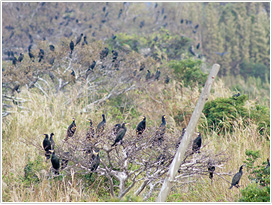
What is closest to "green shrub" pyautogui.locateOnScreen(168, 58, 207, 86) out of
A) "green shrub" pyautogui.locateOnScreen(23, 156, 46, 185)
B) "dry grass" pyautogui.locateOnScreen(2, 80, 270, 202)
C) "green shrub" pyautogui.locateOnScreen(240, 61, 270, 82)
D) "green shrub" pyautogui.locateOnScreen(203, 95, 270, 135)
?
"dry grass" pyautogui.locateOnScreen(2, 80, 270, 202)

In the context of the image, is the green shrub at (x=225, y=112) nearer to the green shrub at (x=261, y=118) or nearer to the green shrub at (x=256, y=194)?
the green shrub at (x=261, y=118)

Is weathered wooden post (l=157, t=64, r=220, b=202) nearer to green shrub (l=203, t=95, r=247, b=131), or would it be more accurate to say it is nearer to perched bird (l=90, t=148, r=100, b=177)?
perched bird (l=90, t=148, r=100, b=177)

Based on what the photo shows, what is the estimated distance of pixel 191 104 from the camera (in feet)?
25.8

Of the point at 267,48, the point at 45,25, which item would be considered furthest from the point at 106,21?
the point at 267,48

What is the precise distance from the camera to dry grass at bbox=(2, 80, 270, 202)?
169 inches

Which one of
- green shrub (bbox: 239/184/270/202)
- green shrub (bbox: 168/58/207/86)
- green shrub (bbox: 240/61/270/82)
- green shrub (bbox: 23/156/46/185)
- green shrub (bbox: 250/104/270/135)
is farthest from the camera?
green shrub (bbox: 240/61/270/82)

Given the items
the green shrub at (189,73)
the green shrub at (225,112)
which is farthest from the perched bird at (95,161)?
the green shrub at (189,73)

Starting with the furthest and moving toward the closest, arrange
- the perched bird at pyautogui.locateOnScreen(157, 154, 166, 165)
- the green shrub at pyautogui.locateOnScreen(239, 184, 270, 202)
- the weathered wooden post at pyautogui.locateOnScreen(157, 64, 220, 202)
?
the perched bird at pyautogui.locateOnScreen(157, 154, 166, 165) < the green shrub at pyautogui.locateOnScreen(239, 184, 270, 202) < the weathered wooden post at pyautogui.locateOnScreen(157, 64, 220, 202)

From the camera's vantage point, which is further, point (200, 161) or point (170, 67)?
point (170, 67)

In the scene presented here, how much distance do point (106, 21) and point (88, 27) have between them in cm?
131

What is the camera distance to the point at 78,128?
6551mm

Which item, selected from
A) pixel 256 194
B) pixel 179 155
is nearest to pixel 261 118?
pixel 256 194

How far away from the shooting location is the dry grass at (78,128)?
4.29 meters

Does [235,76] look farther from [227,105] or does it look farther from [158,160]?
[158,160]
